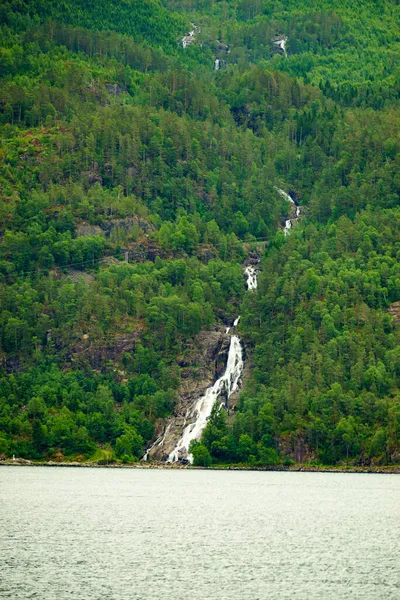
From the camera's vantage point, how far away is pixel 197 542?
335 ft

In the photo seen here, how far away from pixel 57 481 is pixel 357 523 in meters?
68.3

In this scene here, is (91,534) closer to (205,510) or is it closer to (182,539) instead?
(182,539)

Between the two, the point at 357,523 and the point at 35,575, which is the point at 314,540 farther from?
the point at 35,575

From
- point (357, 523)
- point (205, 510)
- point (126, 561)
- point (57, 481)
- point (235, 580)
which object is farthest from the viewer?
point (57, 481)

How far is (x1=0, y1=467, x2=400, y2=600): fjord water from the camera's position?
263 ft

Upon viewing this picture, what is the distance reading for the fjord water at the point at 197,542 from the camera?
8012cm

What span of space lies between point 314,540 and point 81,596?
33831 millimetres

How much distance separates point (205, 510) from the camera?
131375mm

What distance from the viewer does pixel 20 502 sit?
138m

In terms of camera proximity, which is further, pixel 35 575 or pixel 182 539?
pixel 182 539

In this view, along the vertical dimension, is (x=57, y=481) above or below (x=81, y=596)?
below

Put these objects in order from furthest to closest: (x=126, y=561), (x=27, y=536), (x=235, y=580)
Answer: (x=27, y=536)
(x=126, y=561)
(x=235, y=580)

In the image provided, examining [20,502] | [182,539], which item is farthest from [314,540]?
[20,502]

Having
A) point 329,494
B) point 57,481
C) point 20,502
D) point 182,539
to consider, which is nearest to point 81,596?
point 182,539
